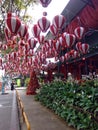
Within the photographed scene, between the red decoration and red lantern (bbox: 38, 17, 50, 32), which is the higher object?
red lantern (bbox: 38, 17, 50, 32)

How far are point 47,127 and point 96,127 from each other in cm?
234

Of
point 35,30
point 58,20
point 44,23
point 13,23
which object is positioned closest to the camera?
point 13,23

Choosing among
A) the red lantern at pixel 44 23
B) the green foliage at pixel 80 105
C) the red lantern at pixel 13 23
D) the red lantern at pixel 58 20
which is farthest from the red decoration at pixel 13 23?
the green foliage at pixel 80 105

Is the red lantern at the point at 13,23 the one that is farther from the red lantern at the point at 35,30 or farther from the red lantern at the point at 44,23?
the red lantern at the point at 35,30

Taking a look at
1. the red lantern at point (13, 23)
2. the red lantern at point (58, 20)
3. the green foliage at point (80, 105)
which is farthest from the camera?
the red lantern at point (58, 20)

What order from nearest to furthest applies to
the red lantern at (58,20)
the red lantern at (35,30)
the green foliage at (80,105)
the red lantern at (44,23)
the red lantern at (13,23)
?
the green foliage at (80,105) < the red lantern at (13,23) < the red lantern at (44,23) < the red lantern at (58,20) < the red lantern at (35,30)

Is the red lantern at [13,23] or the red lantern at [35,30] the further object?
the red lantern at [35,30]

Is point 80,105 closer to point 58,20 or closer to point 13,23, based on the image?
point 13,23

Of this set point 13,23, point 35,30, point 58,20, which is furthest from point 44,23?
point 13,23

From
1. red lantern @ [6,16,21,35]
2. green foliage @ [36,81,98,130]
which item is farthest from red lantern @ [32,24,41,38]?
red lantern @ [6,16,21,35]

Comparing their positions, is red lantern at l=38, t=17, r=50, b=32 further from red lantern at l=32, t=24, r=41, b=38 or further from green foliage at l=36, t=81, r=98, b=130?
green foliage at l=36, t=81, r=98, b=130

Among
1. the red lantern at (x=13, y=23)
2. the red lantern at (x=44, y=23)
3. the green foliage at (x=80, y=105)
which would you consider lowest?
the green foliage at (x=80, y=105)

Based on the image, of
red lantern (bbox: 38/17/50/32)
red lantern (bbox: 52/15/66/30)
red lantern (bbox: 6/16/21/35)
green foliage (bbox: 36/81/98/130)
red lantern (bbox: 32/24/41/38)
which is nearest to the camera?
green foliage (bbox: 36/81/98/130)

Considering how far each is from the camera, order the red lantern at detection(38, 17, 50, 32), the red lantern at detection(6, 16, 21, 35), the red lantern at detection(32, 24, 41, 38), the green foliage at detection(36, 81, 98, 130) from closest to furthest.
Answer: the green foliage at detection(36, 81, 98, 130), the red lantern at detection(6, 16, 21, 35), the red lantern at detection(38, 17, 50, 32), the red lantern at detection(32, 24, 41, 38)
